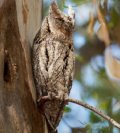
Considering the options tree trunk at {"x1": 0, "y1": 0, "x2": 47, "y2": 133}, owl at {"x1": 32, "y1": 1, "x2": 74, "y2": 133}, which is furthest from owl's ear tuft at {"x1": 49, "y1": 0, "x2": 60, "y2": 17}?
tree trunk at {"x1": 0, "y1": 0, "x2": 47, "y2": 133}

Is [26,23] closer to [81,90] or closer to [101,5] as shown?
[101,5]

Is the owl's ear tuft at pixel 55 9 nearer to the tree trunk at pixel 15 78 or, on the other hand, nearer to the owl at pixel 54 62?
the owl at pixel 54 62

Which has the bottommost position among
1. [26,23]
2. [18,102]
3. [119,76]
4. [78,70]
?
[78,70]

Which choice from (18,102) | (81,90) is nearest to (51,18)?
(18,102)

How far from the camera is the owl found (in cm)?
182

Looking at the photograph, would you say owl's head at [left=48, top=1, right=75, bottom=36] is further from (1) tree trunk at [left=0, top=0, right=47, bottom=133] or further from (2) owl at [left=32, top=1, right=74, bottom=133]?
(1) tree trunk at [left=0, top=0, right=47, bottom=133]

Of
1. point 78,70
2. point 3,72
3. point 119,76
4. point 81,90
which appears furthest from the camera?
point 78,70

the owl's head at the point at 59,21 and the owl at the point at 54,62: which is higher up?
the owl's head at the point at 59,21

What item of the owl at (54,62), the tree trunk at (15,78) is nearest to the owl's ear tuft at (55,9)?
the owl at (54,62)

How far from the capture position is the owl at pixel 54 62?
71.5 inches

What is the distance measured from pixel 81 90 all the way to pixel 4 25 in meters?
1.51

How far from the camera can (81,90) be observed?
3.21 m

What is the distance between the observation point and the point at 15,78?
175 cm

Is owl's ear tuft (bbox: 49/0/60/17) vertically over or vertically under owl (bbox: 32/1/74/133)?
over
